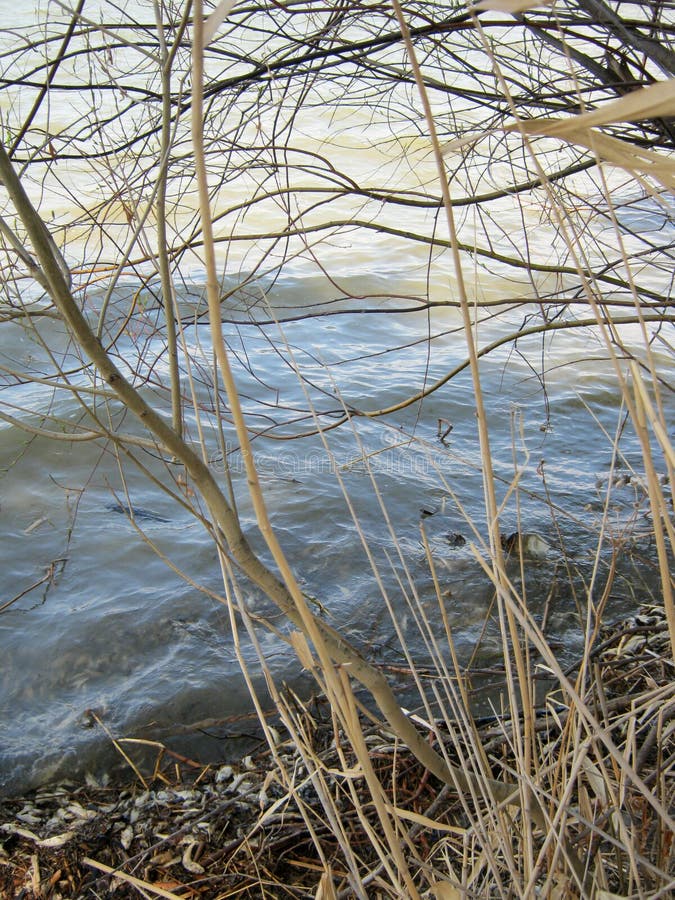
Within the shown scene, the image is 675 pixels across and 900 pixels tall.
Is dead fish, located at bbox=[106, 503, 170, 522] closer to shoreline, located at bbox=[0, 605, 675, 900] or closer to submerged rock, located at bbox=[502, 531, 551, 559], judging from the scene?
submerged rock, located at bbox=[502, 531, 551, 559]

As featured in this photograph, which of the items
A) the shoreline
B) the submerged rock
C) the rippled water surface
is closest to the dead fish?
the rippled water surface

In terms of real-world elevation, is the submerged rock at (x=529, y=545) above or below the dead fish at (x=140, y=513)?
below

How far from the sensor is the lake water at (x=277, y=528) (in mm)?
3004

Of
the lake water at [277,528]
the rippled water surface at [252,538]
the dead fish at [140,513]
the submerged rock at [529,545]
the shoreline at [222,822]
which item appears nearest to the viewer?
the shoreline at [222,822]

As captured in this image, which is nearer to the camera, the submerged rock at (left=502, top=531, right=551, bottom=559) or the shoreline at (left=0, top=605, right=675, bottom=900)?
the shoreline at (left=0, top=605, right=675, bottom=900)

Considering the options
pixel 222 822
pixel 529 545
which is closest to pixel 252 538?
pixel 529 545

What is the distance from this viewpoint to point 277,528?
4328mm

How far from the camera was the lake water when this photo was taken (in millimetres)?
3004

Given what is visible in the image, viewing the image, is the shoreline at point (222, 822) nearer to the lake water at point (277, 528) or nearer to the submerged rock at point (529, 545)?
the lake water at point (277, 528)

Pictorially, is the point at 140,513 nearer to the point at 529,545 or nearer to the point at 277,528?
the point at 277,528

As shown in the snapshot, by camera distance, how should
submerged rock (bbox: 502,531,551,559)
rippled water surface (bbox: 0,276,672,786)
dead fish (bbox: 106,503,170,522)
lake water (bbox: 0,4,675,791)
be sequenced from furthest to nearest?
dead fish (bbox: 106,503,170,522) → submerged rock (bbox: 502,531,551,559) → rippled water surface (bbox: 0,276,672,786) → lake water (bbox: 0,4,675,791)

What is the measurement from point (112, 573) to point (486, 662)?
6.26ft

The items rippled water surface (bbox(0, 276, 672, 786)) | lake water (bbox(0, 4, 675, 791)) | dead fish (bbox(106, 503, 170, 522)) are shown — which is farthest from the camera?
dead fish (bbox(106, 503, 170, 522))

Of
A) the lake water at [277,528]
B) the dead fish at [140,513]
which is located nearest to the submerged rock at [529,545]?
the lake water at [277,528]
